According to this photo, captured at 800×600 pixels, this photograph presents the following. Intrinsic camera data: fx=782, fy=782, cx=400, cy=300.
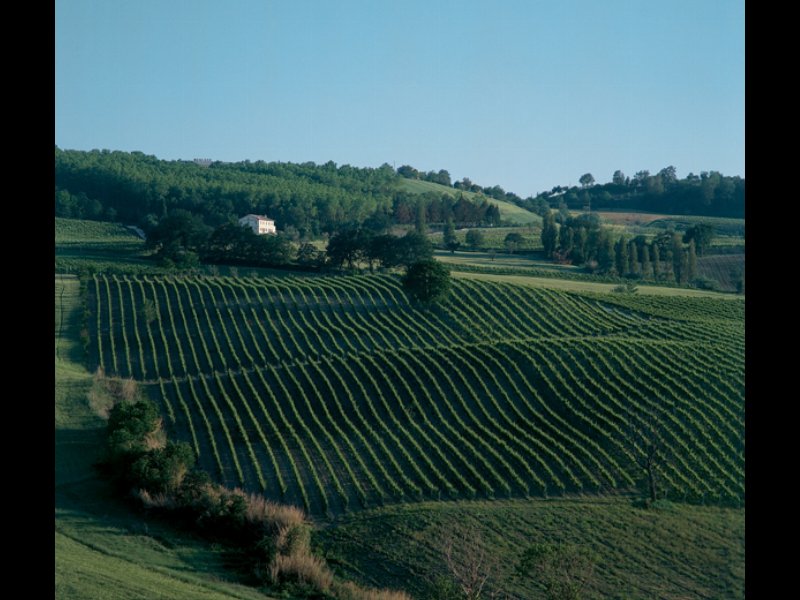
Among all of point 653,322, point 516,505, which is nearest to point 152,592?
point 516,505

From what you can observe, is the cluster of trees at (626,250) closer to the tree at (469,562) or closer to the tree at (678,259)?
the tree at (678,259)

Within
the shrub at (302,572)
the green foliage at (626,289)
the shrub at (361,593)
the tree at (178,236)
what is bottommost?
the shrub at (361,593)

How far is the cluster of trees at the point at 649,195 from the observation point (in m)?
13.6

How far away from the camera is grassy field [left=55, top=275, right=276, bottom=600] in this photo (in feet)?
17.9

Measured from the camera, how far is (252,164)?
228ft

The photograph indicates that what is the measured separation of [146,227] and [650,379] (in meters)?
30.1

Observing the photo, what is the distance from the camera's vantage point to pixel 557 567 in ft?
26.9

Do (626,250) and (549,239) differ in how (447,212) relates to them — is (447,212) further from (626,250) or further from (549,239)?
(626,250)

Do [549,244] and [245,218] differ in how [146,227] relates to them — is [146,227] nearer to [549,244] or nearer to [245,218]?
[245,218]

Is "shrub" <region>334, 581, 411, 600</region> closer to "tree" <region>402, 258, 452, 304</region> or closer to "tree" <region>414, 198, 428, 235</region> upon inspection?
"tree" <region>402, 258, 452, 304</region>

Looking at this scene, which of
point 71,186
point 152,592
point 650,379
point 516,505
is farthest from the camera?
point 71,186

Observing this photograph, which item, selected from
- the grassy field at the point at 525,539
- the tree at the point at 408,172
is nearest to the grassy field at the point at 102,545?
the grassy field at the point at 525,539

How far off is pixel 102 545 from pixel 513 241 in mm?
33246

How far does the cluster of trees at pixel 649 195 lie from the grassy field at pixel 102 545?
5901 millimetres
